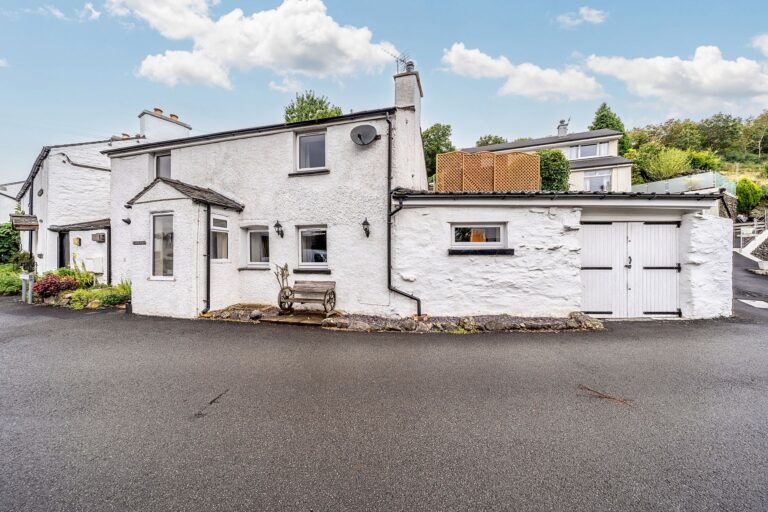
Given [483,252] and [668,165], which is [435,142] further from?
[483,252]

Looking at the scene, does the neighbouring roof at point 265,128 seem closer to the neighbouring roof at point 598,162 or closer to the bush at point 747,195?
the neighbouring roof at point 598,162

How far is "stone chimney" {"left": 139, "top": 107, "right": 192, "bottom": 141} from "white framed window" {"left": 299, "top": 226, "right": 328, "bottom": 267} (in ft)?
27.8

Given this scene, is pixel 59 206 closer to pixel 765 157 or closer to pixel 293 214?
pixel 293 214

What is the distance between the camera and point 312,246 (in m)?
9.30

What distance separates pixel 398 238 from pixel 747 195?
30.1 meters

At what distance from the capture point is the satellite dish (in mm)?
8391

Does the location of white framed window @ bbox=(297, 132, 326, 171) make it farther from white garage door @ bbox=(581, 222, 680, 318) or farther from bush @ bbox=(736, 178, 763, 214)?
bush @ bbox=(736, 178, 763, 214)

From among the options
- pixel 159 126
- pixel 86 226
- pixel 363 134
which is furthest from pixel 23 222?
pixel 363 134

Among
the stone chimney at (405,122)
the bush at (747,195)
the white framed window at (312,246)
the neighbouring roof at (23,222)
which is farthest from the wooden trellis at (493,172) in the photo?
the bush at (747,195)

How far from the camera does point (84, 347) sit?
6086 millimetres

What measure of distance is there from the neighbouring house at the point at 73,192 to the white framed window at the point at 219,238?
639cm

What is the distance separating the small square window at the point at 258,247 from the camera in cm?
985

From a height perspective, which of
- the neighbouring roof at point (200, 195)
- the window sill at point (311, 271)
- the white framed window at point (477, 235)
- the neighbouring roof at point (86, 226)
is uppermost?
the neighbouring roof at point (200, 195)

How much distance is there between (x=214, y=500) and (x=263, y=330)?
5.24 metres
